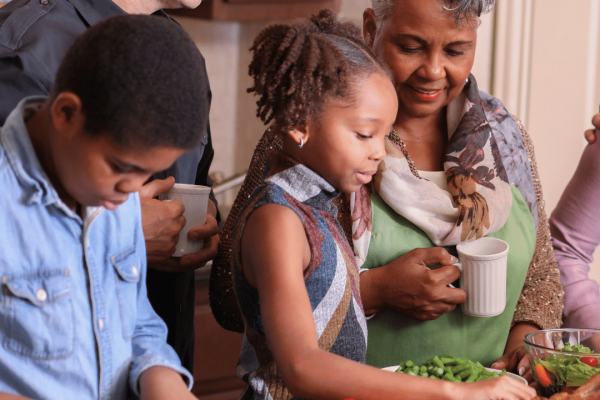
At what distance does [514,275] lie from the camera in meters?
1.21

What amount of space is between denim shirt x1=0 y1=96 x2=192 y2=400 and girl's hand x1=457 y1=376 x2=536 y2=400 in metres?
0.37

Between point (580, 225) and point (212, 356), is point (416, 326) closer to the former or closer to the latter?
point (580, 225)

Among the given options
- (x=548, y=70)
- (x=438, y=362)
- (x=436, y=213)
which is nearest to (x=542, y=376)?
(x=438, y=362)

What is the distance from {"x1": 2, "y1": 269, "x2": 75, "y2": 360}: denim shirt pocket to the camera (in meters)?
0.72

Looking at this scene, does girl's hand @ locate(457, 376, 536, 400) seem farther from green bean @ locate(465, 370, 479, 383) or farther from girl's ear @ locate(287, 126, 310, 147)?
girl's ear @ locate(287, 126, 310, 147)

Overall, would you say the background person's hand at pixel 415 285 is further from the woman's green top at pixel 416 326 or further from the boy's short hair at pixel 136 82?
the boy's short hair at pixel 136 82

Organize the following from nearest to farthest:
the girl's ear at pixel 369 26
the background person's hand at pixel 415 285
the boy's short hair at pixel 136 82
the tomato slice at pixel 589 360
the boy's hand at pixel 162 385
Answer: the boy's short hair at pixel 136 82, the boy's hand at pixel 162 385, the tomato slice at pixel 589 360, the background person's hand at pixel 415 285, the girl's ear at pixel 369 26

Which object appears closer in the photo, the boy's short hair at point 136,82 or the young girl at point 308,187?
the boy's short hair at point 136,82

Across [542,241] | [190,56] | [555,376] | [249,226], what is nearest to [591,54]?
[542,241]

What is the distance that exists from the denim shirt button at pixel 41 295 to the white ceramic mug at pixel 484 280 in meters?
0.70

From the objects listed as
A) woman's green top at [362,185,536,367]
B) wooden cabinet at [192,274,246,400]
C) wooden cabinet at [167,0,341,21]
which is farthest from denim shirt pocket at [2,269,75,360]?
wooden cabinet at [167,0,341,21]

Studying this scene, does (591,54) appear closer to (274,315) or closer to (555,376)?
(555,376)

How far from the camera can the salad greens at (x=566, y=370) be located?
0.86 metres

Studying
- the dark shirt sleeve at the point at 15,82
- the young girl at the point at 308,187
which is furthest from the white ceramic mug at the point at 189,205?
the dark shirt sleeve at the point at 15,82
